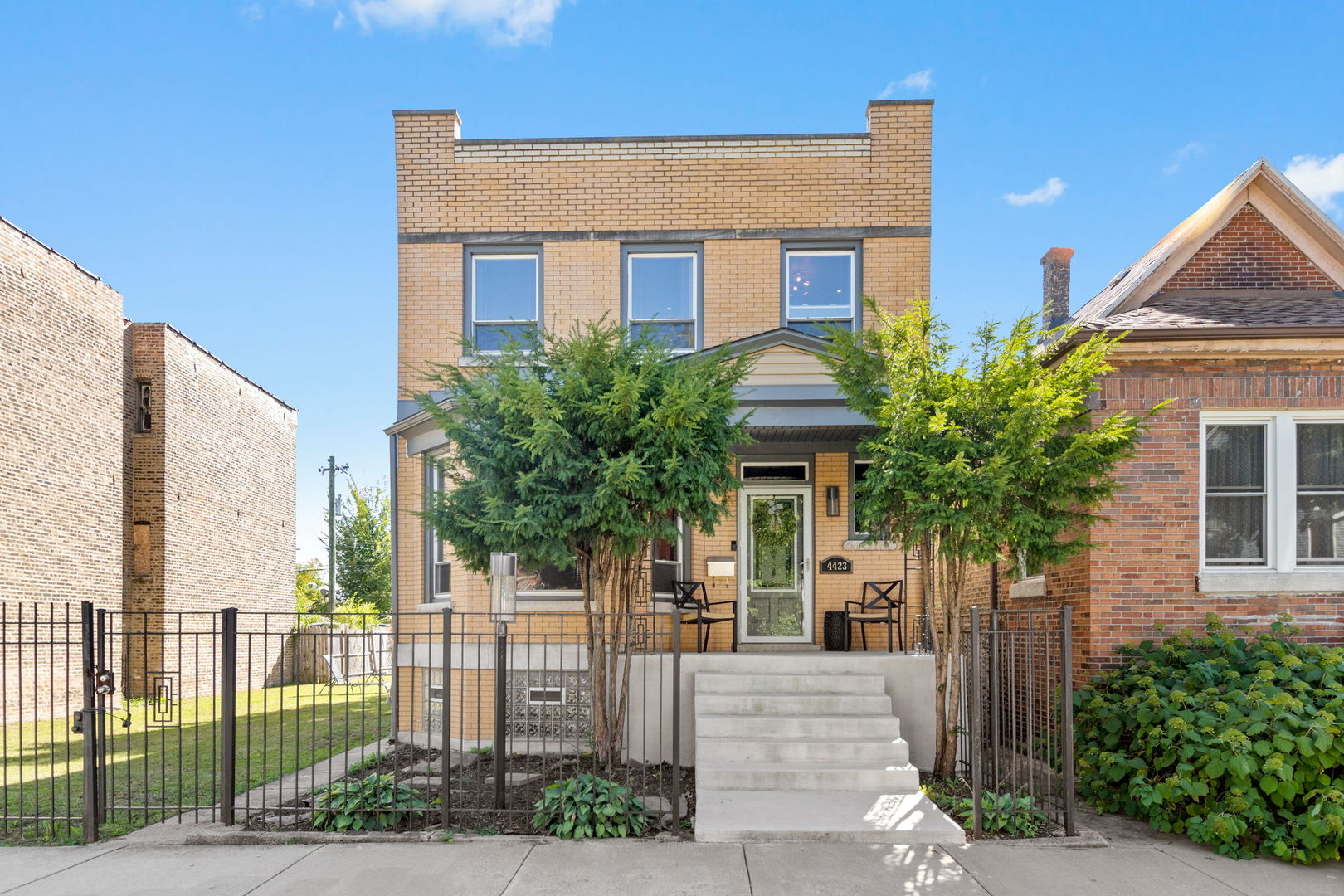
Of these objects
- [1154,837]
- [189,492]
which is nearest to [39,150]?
[189,492]

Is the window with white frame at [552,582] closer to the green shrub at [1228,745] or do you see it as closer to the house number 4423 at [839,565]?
the house number 4423 at [839,565]

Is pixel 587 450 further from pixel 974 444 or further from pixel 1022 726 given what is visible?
pixel 1022 726

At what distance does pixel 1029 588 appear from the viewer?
37.2ft

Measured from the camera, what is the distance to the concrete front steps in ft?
22.5

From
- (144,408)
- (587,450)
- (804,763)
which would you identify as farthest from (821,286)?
(144,408)

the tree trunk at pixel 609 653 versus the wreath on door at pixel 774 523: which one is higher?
the wreath on door at pixel 774 523

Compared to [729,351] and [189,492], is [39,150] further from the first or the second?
[729,351]

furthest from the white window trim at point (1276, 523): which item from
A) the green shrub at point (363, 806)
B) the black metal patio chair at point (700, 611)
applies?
the green shrub at point (363, 806)

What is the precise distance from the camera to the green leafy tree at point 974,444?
25.9 feet

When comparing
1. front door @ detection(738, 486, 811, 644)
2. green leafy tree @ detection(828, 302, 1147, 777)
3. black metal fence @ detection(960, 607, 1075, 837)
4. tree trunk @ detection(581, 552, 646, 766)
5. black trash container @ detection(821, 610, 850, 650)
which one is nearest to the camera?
black metal fence @ detection(960, 607, 1075, 837)

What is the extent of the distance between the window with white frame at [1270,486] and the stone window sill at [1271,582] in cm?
17

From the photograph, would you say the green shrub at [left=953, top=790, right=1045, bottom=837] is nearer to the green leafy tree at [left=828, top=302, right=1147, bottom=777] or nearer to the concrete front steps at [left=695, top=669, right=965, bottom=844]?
the concrete front steps at [left=695, top=669, right=965, bottom=844]

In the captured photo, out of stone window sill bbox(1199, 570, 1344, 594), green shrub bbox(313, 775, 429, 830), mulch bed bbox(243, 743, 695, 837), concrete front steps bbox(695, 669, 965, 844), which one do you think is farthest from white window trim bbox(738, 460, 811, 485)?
green shrub bbox(313, 775, 429, 830)

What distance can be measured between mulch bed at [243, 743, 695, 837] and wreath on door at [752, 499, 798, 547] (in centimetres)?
378
